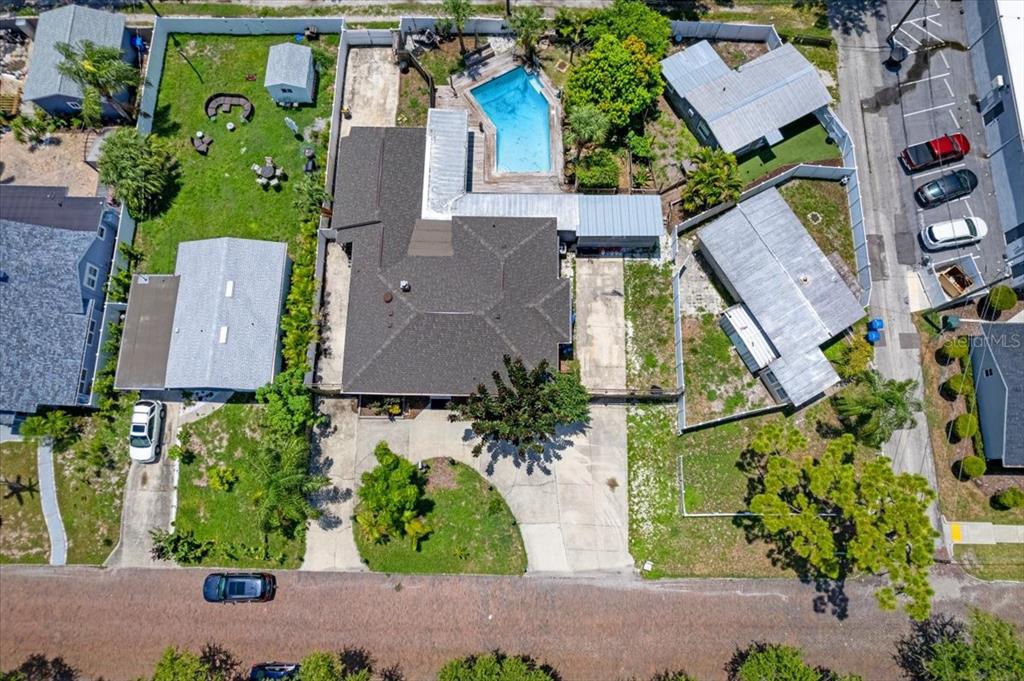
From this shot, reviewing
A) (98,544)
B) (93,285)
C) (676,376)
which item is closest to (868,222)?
(676,376)

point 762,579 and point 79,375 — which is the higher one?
point 79,375

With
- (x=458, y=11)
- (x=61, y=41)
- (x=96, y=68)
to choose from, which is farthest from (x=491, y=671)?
(x=61, y=41)

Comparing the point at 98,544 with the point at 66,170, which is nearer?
the point at 98,544

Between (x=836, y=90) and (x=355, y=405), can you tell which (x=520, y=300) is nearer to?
(x=355, y=405)

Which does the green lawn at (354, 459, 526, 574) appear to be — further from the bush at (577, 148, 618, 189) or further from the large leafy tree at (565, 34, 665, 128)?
the large leafy tree at (565, 34, 665, 128)

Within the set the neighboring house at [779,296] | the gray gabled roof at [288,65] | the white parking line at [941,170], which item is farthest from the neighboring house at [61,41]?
the white parking line at [941,170]

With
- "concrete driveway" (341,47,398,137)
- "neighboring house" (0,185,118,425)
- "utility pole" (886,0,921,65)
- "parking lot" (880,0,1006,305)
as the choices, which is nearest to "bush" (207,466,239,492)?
"neighboring house" (0,185,118,425)

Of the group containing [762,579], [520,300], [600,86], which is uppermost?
[600,86]

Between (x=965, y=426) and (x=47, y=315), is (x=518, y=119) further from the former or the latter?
(x=965, y=426)
